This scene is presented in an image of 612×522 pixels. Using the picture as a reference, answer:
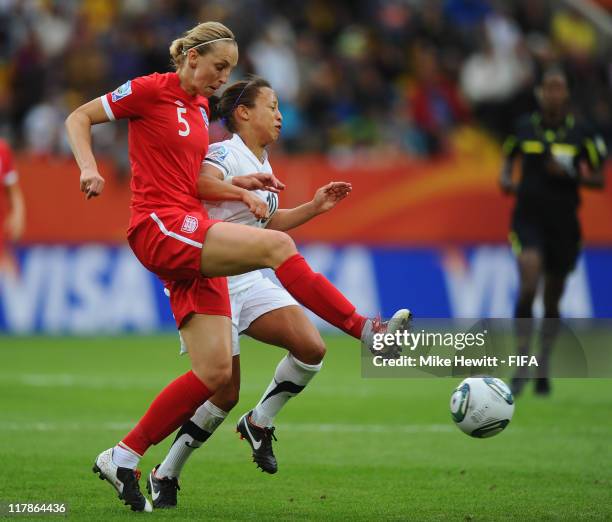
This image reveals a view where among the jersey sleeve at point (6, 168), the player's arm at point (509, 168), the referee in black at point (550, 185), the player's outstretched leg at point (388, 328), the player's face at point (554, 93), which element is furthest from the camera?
the jersey sleeve at point (6, 168)

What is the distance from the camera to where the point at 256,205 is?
621 cm

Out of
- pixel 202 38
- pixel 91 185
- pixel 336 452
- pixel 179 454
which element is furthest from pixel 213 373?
pixel 336 452

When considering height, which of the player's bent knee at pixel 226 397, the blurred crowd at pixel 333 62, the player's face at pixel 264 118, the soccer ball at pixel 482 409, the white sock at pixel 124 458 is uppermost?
the blurred crowd at pixel 333 62

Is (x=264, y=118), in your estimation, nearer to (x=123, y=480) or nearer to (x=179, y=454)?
(x=179, y=454)

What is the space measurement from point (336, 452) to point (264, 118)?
8.46ft

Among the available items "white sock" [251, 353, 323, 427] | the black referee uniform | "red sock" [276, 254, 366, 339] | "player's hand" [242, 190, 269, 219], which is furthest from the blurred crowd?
"red sock" [276, 254, 366, 339]

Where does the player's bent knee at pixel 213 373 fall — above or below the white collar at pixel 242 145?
below

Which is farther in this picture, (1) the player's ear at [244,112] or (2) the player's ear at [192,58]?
(1) the player's ear at [244,112]

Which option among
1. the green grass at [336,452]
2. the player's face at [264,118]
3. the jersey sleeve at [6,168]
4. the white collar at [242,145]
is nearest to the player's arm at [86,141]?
the white collar at [242,145]

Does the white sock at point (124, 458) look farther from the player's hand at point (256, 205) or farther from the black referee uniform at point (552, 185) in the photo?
the black referee uniform at point (552, 185)

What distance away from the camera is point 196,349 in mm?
6207

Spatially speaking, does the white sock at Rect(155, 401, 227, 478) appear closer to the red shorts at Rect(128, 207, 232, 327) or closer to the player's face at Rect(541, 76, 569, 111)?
the red shorts at Rect(128, 207, 232, 327)

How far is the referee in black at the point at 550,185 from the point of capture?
11.2m

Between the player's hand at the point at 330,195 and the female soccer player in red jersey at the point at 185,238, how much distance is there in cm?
58
